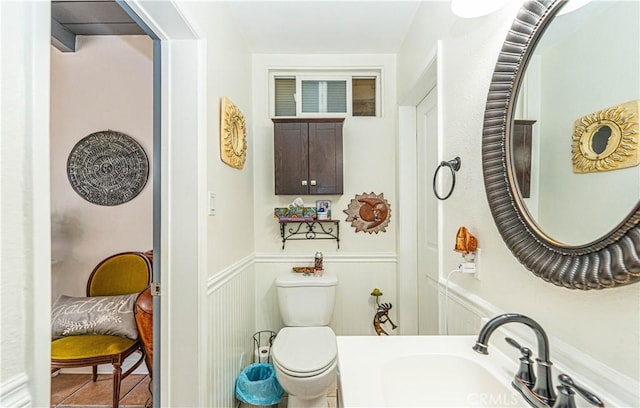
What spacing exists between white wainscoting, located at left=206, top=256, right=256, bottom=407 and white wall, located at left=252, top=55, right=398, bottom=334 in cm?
30

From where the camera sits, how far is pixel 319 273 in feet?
7.98

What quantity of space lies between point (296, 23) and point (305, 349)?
1.99 metres

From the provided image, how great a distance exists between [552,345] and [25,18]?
4.45 ft

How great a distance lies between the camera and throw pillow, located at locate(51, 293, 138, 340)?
1.97m

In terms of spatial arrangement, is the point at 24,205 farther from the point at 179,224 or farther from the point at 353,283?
the point at 353,283

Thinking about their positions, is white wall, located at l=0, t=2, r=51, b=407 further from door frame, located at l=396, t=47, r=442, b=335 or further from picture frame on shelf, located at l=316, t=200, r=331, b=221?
door frame, located at l=396, t=47, r=442, b=335

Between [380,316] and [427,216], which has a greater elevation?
[427,216]

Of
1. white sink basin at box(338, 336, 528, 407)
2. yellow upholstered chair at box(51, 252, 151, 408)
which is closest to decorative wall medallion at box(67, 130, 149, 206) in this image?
yellow upholstered chair at box(51, 252, 151, 408)

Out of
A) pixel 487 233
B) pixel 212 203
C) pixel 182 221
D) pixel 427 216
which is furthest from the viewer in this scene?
pixel 427 216

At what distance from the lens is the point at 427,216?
6.93ft

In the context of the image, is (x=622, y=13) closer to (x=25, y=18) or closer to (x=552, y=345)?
(x=552, y=345)

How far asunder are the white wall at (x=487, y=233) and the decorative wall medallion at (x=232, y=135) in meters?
1.09

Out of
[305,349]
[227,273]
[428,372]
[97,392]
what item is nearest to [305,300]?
[305,349]

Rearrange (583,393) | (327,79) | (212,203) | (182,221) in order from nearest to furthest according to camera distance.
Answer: (583,393) → (182,221) → (212,203) → (327,79)
